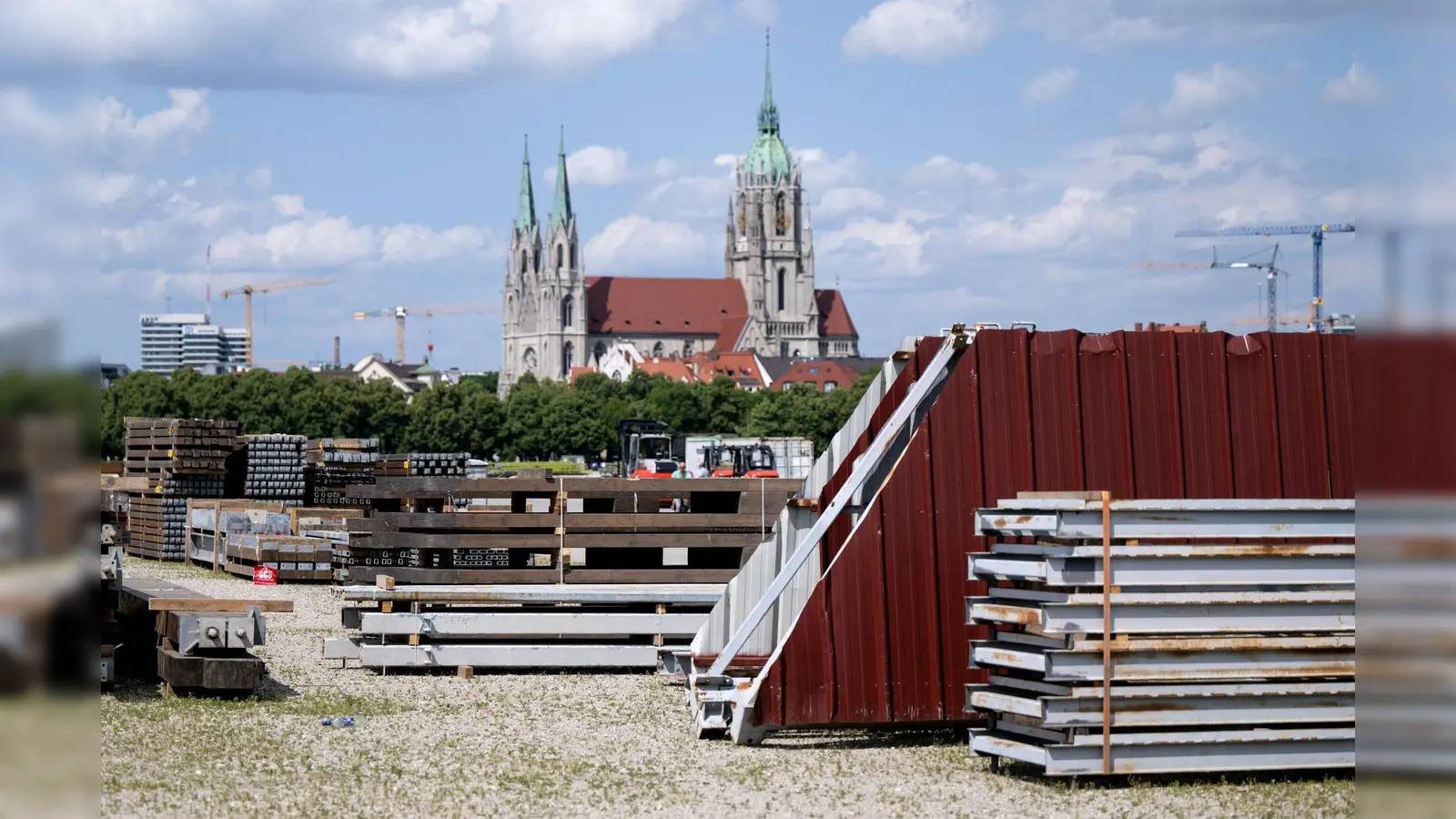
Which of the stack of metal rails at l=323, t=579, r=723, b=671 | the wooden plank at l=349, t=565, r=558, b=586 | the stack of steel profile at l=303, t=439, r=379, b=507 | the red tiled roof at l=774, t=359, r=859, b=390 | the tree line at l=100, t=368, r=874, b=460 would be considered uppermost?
the red tiled roof at l=774, t=359, r=859, b=390

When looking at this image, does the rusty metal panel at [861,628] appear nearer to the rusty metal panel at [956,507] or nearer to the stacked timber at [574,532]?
the rusty metal panel at [956,507]

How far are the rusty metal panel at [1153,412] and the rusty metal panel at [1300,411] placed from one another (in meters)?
0.88

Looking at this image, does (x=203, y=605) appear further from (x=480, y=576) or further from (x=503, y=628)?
(x=480, y=576)

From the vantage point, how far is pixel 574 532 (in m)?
16.7

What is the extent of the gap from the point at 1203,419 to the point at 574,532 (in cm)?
731

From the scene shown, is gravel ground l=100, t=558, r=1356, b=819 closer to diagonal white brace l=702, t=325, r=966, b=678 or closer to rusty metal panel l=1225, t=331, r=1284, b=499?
diagonal white brace l=702, t=325, r=966, b=678

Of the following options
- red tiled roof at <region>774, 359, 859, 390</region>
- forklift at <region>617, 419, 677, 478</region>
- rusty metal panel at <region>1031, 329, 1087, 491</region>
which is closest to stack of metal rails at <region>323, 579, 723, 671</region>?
rusty metal panel at <region>1031, 329, 1087, 491</region>

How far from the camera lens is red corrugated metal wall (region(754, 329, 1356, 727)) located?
11.5 m

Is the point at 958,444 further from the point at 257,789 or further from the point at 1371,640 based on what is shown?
the point at 1371,640

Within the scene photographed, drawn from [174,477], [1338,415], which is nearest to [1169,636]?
[1338,415]

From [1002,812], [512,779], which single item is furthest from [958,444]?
[512,779]

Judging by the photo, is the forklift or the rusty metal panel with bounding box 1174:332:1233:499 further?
the forklift

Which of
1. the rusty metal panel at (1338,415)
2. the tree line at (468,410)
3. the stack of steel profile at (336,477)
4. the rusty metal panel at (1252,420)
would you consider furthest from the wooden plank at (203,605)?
the tree line at (468,410)

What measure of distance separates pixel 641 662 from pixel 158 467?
72.4 ft
